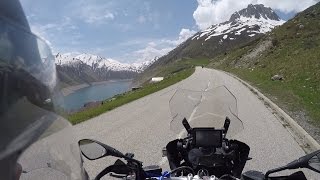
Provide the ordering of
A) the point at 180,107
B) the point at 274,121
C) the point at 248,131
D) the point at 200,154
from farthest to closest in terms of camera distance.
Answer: the point at 274,121, the point at 248,131, the point at 180,107, the point at 200,154

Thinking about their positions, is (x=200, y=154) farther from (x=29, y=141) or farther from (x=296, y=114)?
(x=296, y=114)

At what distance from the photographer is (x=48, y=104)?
2062 millimetres

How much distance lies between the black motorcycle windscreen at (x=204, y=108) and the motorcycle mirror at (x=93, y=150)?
2054 millimetres

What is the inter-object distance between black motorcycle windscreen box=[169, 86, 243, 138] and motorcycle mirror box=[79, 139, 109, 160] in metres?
2.05

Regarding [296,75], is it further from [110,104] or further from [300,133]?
[300,133]

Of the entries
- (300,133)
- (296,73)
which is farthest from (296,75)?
(300,133)

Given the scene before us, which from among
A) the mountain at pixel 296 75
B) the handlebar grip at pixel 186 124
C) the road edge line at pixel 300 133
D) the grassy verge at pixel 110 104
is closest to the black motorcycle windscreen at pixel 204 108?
the handlebar grip at pixel 186 124

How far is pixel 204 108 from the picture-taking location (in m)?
5.57

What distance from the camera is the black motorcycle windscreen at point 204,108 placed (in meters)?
5.23

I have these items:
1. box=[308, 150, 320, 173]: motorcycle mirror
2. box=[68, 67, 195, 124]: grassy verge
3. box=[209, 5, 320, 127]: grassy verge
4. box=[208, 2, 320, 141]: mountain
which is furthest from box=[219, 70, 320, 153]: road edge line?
box=[308, 150, 320, 173]: motorcycle mirror

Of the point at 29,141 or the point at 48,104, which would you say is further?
the point at 48,104

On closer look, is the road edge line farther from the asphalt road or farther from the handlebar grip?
the handlebar grip

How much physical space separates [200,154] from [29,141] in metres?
2.52

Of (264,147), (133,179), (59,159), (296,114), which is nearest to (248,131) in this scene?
(264,147)
